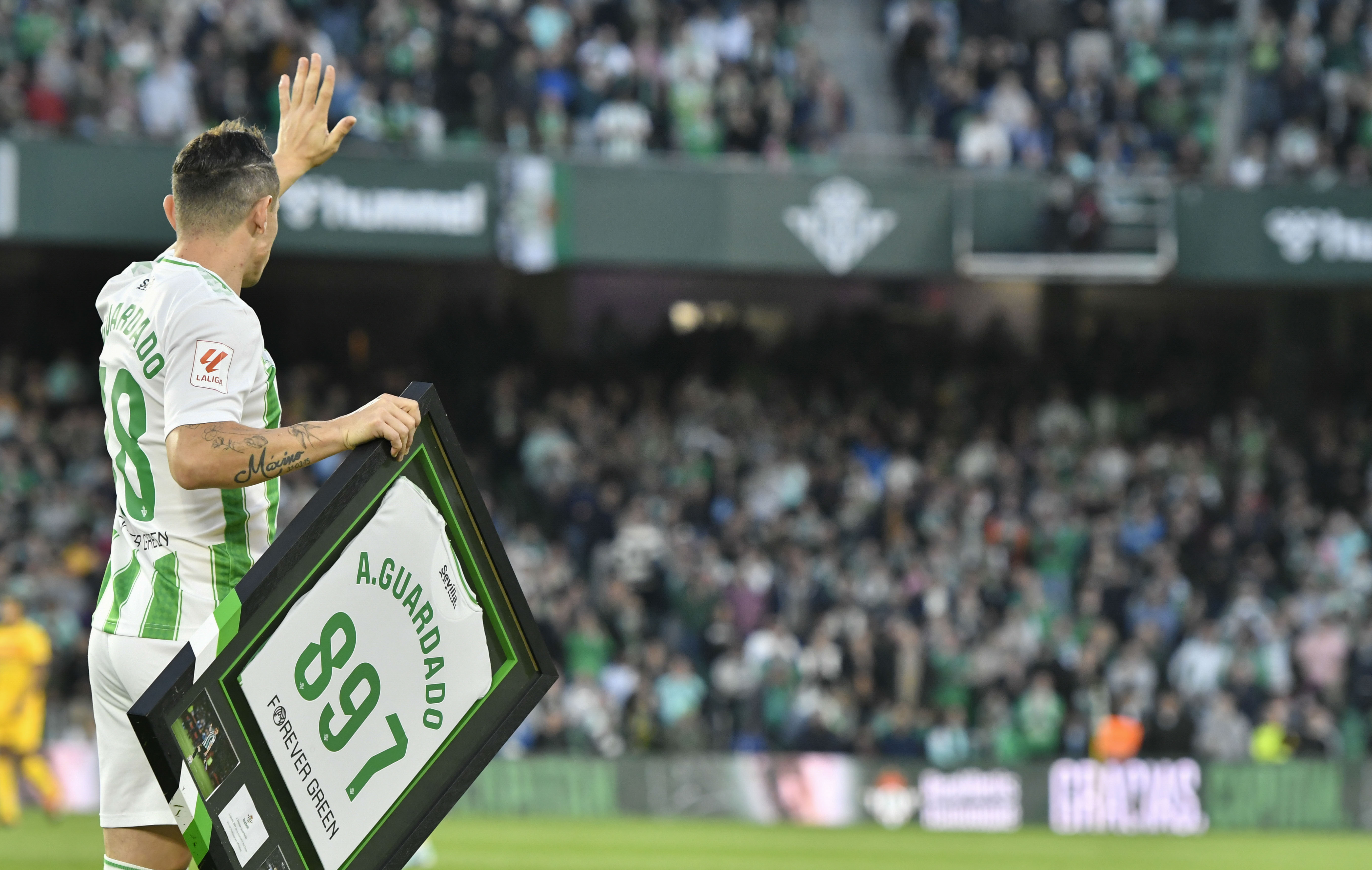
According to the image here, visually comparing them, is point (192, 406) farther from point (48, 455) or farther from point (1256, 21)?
point (1256, 21)

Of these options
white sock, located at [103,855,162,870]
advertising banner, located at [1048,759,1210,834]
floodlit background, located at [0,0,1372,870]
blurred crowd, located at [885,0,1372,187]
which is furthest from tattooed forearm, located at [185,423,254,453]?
blurred crowd, located at [885,0,1372,187]

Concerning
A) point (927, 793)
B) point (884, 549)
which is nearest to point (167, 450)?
point (927, 793)

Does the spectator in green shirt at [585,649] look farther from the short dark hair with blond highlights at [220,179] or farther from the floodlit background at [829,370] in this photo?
the short dark hair with blond highlights at [220,179]

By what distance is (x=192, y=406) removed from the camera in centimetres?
320

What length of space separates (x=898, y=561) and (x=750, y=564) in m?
1.72

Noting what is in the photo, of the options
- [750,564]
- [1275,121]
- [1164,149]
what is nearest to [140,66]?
[750,564]

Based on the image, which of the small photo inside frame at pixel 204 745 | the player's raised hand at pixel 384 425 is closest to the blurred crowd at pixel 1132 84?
the player's raised hand at pixel 384 425

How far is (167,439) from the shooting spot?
10.6 ft

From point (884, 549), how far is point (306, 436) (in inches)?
599

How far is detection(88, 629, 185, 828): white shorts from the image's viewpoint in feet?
11.0

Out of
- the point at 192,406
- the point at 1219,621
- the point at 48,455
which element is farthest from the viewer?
the point at 1219,621

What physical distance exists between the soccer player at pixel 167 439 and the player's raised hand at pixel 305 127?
0.44 meters

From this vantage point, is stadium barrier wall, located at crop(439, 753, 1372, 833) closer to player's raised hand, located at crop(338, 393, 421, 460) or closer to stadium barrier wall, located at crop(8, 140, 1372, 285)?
stadium barrier wall, located at crop(8, 140, 1372, 285)

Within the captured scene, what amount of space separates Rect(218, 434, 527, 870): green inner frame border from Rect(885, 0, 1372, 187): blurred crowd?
608 inches
